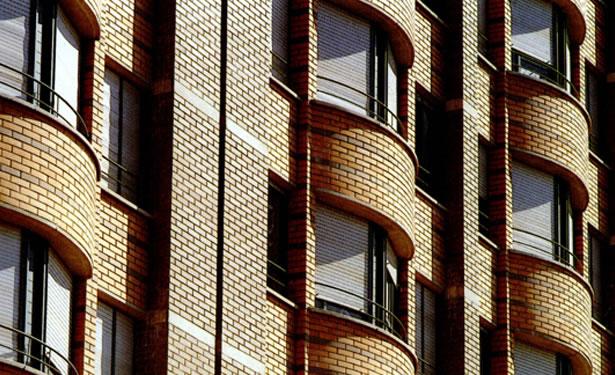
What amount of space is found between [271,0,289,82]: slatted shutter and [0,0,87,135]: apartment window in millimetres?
5130

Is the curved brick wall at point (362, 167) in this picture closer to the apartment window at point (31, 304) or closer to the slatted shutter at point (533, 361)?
the slatted shutter at point (533, 361)

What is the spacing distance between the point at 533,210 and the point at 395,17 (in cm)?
559

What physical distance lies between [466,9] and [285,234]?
7.64 metres

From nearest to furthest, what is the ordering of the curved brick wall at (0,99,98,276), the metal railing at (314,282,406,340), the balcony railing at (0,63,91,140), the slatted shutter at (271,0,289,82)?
the curved brick wall at (0,99,98,276)
the balcony railing at (0,63,91,140)
the metal railing at (314,282,406,340)
the slatted shutter at (271,0,289,82)

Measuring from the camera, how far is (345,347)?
34.1m

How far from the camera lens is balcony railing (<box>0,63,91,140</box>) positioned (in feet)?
96.1

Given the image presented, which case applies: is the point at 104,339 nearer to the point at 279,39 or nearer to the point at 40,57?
the point at 40,57

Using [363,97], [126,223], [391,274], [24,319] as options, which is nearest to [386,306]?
[391,274]

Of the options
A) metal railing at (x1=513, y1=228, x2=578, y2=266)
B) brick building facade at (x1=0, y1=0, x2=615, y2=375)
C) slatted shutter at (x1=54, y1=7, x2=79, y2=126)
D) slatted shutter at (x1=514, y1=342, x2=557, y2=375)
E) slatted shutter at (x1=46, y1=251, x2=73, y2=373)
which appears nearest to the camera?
slatted shutter at (x1=46, y1=251, x2=73, y2=373)

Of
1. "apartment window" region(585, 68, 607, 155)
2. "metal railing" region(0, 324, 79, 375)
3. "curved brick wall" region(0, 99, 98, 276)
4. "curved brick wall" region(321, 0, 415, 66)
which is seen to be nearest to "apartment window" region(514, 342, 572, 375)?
"curved brick wall" region(321, 0, 415, 66)

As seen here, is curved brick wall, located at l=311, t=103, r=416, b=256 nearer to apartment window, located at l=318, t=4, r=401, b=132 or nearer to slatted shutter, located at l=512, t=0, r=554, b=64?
apartment window, located at l=318, t=4, r=401, b=132

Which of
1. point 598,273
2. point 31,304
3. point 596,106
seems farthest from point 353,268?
point 596,106

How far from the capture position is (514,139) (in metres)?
41.1

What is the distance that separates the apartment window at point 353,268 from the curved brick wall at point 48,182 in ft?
18.0
